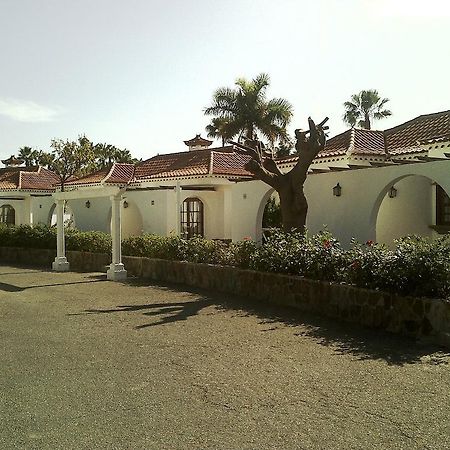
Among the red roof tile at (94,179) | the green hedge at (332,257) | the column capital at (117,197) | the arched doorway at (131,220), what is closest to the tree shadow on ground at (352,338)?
the green hedge at (332,257)

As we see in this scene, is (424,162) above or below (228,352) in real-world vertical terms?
above

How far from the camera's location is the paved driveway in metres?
4.32

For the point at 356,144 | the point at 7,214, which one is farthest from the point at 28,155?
the point at 356,144

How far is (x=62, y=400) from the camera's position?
5109 mm

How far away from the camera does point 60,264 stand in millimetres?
17844

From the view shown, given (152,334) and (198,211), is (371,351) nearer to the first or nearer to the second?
(152,334)

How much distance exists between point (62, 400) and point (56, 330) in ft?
11.1

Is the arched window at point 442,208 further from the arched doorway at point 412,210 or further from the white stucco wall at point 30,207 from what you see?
the white stucco wall at point 30,207

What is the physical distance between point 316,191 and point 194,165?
327 inches

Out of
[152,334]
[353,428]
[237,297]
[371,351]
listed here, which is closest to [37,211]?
[237,297]

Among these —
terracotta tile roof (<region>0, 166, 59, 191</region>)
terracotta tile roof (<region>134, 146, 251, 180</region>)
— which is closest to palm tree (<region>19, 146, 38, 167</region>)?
terracotta tile roof (<region>0, 166, 59, 191</region>)

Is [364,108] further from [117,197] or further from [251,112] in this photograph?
[117,197]

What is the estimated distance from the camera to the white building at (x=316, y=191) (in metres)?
13.6

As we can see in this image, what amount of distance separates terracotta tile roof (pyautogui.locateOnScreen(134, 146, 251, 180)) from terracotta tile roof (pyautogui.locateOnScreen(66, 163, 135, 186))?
42cm
